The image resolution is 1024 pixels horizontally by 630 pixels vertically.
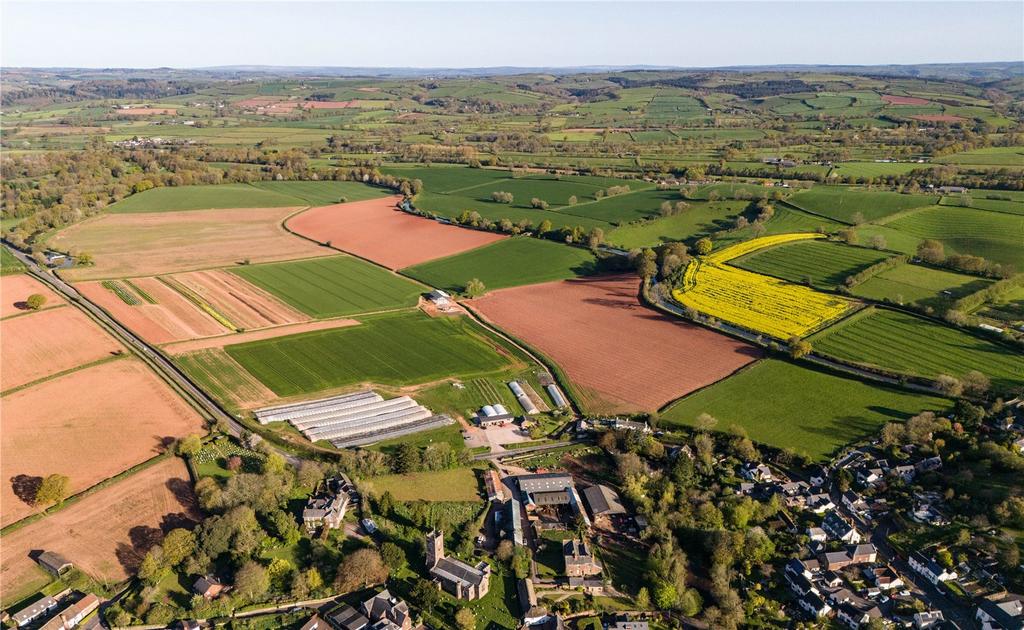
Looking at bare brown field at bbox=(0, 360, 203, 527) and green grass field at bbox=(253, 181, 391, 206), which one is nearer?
bare brown field at bbox=(0, 360, 203, 527)

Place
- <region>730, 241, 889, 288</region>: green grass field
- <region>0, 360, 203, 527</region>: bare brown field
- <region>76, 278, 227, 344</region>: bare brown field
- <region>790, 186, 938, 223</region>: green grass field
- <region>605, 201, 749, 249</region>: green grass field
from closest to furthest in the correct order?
<region>0, 360, 203, 527</region>: bare brown field, <region>76, 278, 227, 344</region>: bare brown field, <region>730, 241, 889, 288</region>: green grass field, <region>605, 201, 749, 249</region>: green grass field, <region>790, 186, 938, 223</region>: green grass field

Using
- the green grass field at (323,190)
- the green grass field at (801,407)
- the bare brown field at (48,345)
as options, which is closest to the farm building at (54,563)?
the bare brown field at (48,345)

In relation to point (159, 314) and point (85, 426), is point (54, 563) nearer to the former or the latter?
point (85, 426)

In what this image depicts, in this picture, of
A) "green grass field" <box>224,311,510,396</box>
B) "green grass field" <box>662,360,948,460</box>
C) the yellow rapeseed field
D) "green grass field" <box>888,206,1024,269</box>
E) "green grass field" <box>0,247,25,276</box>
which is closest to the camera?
"green grass field" <box>662,360,948,460</box>

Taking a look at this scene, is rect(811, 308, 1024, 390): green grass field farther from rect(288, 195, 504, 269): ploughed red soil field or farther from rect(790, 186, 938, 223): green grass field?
rect(288, 195, 504, 269): ploughed red soil field

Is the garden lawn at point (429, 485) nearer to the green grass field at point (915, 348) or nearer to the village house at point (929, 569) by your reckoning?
the village house at point (929, 569)

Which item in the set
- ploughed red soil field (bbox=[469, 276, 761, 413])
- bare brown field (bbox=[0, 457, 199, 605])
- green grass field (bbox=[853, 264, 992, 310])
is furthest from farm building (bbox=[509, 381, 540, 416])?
green grass field (bbox=[853, 264, 992, 310])

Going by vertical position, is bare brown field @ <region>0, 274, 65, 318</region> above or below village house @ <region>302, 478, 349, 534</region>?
above
